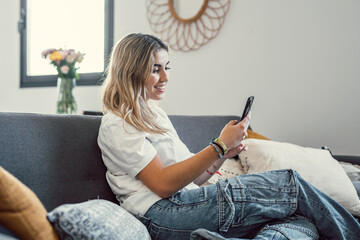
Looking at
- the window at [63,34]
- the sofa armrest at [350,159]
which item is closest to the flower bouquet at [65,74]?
the window at [63,34]

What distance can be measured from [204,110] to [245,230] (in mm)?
1490

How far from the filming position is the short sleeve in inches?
40.7

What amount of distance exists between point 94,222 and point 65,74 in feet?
6.23

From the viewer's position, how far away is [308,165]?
1.51 metres

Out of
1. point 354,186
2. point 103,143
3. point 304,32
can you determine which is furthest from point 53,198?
point 304,32

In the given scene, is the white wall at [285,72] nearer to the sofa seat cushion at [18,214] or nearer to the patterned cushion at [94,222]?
the patterned cushion at [94,222]

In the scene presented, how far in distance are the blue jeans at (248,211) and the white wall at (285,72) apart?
1.09m

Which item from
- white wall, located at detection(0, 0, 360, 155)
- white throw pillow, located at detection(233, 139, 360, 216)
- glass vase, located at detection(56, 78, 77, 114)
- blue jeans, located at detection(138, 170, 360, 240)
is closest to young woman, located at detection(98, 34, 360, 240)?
blue jeans, located at detection(138, 170, 360, 240)

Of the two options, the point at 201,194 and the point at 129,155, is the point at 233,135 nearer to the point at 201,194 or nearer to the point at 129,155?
the point at 201,194

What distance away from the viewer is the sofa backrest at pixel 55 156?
1002 mm

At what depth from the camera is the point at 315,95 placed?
6.89ft

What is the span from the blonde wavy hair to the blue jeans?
25 cm

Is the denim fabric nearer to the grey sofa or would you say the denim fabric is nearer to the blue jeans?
the blue jeans

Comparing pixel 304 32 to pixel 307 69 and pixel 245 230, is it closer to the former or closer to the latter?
pixel 307 69
